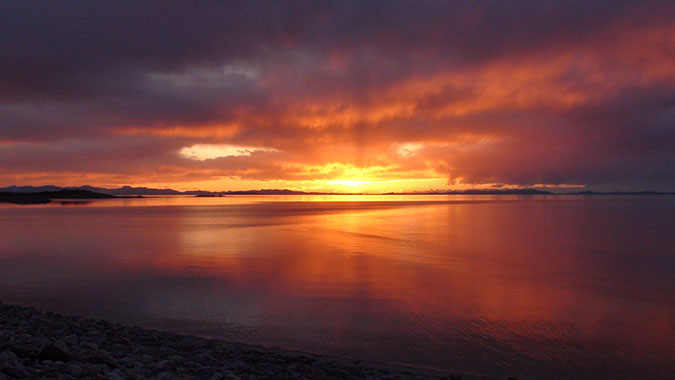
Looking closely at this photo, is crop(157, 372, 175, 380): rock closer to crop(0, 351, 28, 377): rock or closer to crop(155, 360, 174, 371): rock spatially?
crop(155, 360, 174, 371): rock

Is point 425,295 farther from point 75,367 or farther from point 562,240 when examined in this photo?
point 562,240

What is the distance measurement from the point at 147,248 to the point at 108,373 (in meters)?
26.2

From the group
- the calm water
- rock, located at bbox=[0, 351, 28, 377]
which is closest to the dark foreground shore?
rock, located at bbox=[0, 351, 28, 377]

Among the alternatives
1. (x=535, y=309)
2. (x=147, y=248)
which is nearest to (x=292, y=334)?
(x=535, y=309)

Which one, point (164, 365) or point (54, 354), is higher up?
point (54, 354)

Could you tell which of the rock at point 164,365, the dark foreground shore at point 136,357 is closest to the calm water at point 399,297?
the dark foreground shore at point 136,357

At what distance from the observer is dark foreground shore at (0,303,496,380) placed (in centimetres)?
654

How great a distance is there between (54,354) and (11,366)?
1.08 meters

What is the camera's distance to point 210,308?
565 inches

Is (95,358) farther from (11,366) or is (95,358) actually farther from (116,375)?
(11,366)

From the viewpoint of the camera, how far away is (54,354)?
6.92m

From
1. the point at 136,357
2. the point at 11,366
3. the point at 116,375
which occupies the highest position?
the point at 11,366

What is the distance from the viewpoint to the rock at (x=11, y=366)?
5.79m

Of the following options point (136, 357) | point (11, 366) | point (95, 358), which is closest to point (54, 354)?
point (95, 358)
